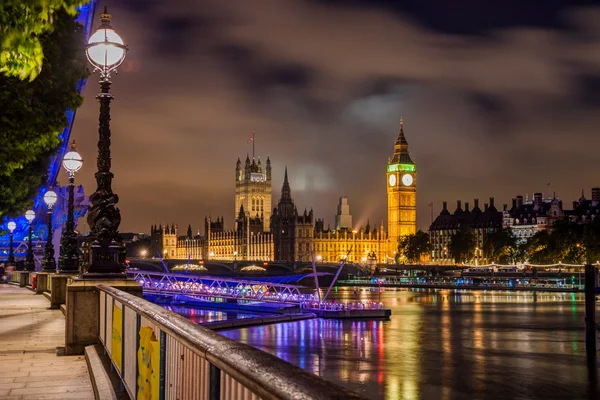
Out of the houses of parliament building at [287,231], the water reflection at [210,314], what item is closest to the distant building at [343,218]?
the houses of parliament building at [287,231]

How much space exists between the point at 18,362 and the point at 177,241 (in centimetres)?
17893

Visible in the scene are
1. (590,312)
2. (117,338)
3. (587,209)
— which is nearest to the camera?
(117,338)

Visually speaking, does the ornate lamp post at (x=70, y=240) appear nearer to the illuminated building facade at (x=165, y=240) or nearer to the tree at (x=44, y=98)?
the tree at (x=44, y=98)

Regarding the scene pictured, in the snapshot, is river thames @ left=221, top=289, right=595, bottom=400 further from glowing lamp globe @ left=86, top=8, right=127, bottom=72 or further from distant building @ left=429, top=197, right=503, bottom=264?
distant building @ left=429, top=197, right=503, bottom=264

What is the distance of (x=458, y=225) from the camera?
491ft

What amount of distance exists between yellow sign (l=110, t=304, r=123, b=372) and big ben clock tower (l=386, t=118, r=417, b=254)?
6090 inches

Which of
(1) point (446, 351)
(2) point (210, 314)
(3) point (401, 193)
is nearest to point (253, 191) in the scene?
(3) point (401, 193)

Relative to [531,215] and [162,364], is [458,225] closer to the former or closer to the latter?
[531,215]

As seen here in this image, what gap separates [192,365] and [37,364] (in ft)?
22.2

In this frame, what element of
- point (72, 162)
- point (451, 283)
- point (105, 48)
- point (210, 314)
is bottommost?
point (210, 314)

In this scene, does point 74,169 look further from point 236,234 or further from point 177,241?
point 177,241

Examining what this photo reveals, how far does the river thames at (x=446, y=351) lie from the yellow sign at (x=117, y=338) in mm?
15761

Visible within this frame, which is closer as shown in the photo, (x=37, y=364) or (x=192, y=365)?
(x=192, y=365)

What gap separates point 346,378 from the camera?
26797 millimetres
